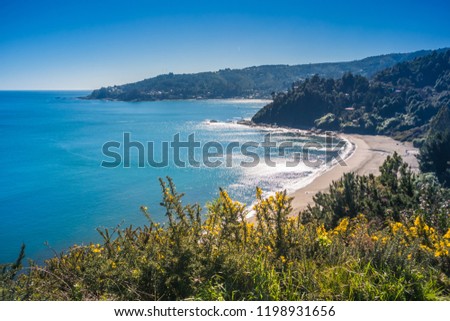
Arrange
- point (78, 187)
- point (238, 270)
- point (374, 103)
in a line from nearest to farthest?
point (238, 270)
point (78, 187)
point (374, 103)

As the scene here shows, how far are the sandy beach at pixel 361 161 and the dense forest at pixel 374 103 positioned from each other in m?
6.11

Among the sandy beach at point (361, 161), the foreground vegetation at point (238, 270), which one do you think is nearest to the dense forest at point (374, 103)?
the sandy beach at point (361, 161)

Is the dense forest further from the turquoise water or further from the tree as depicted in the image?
the turquoise water

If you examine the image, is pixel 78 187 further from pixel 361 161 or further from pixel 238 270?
pixel 238 270

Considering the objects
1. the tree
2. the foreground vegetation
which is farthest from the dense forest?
the foreground vegetation

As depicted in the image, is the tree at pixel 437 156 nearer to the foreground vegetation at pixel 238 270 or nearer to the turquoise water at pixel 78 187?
the turquoise water at pixel 78 187

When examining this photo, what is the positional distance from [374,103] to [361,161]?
54281 mm

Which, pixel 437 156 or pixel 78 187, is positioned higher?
pixel 437 156

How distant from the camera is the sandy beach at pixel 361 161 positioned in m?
31.3

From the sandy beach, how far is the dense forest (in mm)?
6108

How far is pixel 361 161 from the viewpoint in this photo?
46.0 metres

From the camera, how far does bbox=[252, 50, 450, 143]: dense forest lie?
77.1 meters

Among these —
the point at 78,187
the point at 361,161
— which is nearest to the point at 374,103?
the point at 361,161

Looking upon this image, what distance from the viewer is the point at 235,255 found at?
11.3 ft
